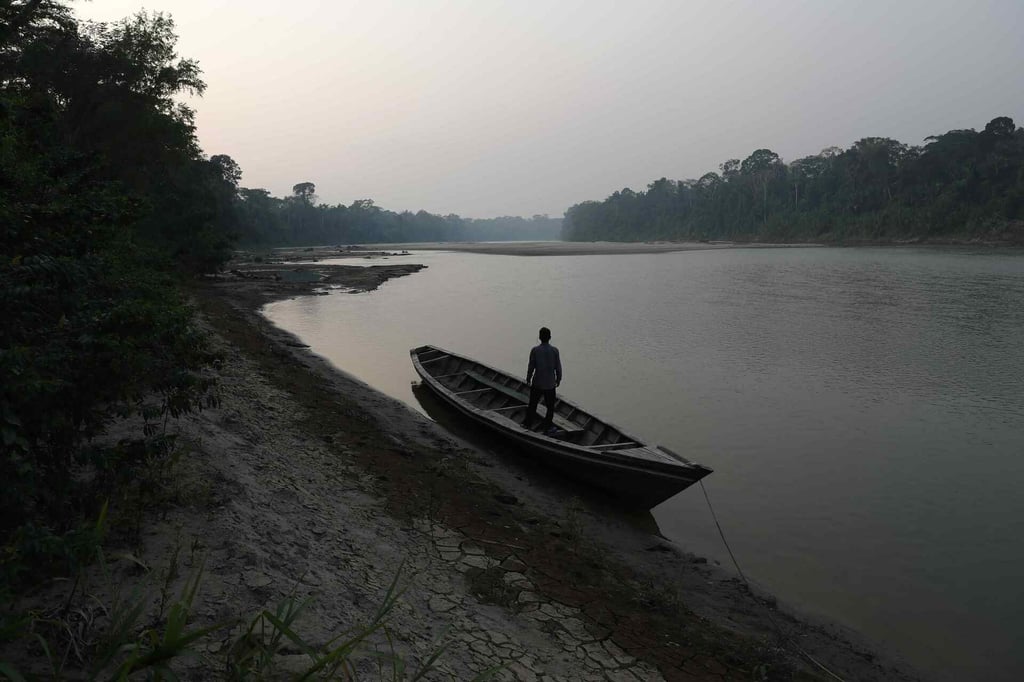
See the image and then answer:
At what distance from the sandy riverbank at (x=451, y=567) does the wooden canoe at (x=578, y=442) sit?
53 cm

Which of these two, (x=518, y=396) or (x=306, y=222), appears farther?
(x=306, y=222)

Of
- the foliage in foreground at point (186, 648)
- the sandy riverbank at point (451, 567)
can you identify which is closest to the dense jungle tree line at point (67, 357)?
the foliage in foreground at point (186, 648)

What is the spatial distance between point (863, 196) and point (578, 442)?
4356 inches

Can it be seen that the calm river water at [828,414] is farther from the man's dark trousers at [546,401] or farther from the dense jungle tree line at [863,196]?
the dense jungle tree line at [863,196]

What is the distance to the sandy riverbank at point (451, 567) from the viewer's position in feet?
15.3

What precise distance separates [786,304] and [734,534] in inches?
1076

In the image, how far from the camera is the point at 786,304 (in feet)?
106

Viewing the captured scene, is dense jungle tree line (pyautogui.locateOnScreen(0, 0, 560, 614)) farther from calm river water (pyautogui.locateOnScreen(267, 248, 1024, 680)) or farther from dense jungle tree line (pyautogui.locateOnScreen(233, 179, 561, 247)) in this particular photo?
dense jungle tree line (pyautogui.locateOnScreen(233, 179, 561, 247))

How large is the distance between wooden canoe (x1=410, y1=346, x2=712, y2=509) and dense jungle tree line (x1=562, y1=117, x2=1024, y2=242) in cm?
8559

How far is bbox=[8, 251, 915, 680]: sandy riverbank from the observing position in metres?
4.66

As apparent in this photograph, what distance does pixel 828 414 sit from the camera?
45.2 ft

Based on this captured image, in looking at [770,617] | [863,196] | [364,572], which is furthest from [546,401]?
[863,196]

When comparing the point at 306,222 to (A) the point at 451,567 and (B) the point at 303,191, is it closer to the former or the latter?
(B) the point at 303,191

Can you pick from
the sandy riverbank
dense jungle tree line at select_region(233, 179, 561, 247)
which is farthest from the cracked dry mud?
dense jungle tree line at select_region(233, 179, 561, 247)
